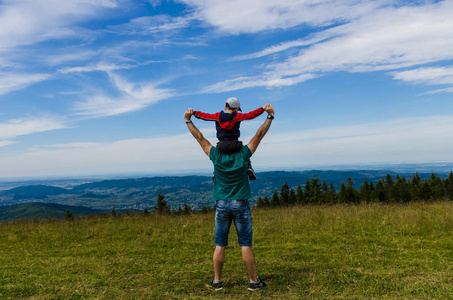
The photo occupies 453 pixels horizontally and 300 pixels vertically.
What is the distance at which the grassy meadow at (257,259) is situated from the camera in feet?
16.0

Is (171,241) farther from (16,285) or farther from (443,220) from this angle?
(443,220)

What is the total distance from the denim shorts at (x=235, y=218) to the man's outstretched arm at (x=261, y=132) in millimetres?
879

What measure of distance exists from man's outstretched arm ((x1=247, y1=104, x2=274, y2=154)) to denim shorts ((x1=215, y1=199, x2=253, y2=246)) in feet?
2.88

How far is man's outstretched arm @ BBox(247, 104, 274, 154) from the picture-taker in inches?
188

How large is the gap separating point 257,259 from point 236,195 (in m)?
2.94

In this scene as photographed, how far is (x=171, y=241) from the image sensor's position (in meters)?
9.30

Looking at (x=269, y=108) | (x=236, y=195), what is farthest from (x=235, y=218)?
(x=269, y=108)

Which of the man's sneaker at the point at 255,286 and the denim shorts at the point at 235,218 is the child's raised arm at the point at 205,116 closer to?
the denim shorts at the point at 235,218

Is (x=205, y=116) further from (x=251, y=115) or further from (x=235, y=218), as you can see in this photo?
(x=235, y=218)

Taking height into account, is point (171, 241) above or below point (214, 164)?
below

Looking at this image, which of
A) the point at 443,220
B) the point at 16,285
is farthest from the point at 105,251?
the point at 443,220

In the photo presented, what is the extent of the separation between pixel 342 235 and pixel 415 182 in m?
63.4

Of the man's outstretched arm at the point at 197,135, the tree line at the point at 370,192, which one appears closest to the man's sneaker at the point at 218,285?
the man's outstretched arm at the point at 197,135

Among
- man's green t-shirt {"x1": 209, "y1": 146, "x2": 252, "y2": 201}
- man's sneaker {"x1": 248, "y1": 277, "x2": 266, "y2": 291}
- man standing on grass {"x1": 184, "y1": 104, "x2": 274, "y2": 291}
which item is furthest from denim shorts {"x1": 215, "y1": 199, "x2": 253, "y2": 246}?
man's sneaker {"x1": 248, "y1": 277, "x2": 266, "y2": 291}
